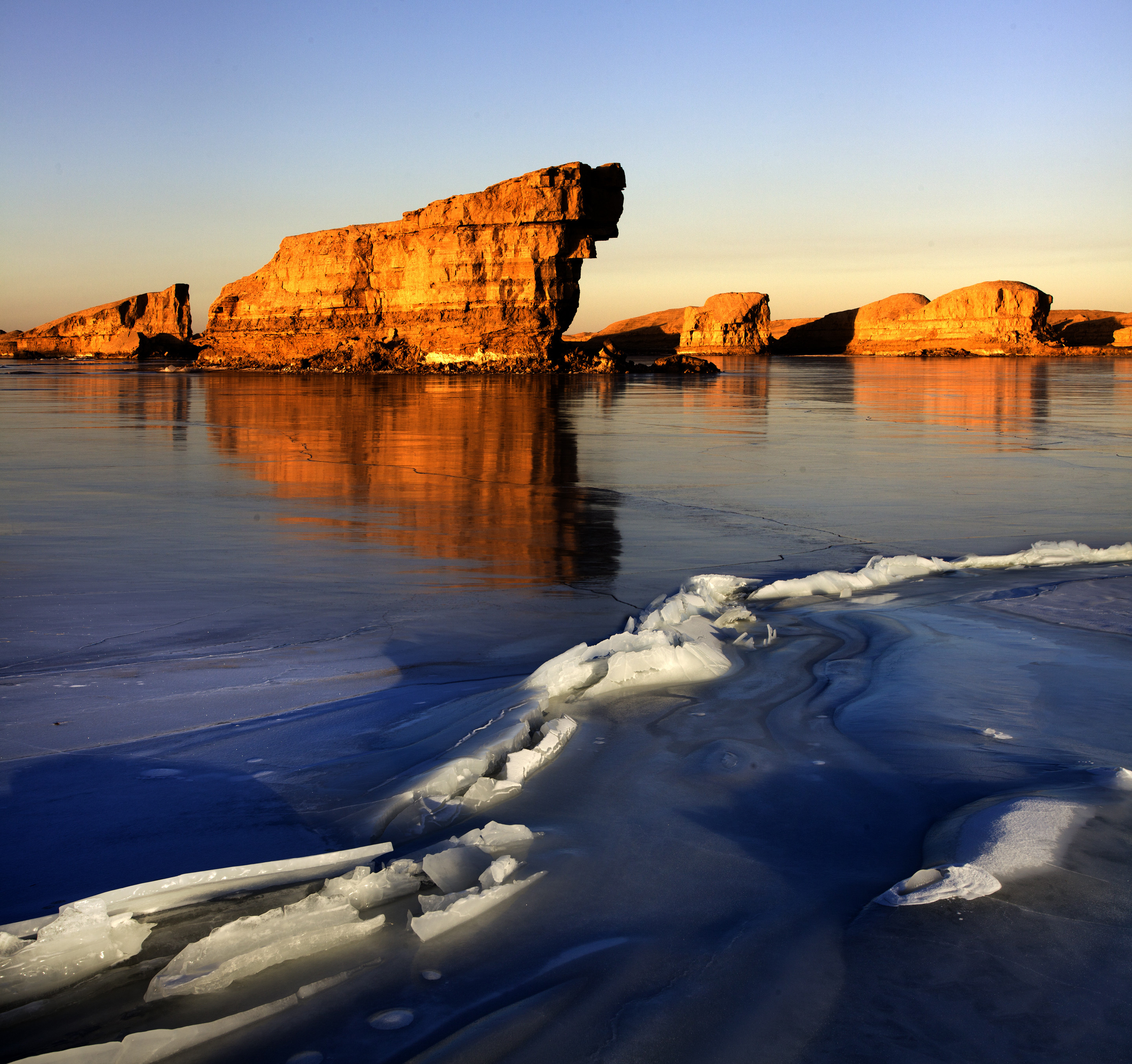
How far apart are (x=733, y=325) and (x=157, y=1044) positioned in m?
129

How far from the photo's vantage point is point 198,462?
10125 millimetres

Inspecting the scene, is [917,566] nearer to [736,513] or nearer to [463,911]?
[736,513]

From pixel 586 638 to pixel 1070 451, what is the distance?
32.6 feet

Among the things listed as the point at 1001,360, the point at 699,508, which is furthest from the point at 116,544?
the point at 1001,360

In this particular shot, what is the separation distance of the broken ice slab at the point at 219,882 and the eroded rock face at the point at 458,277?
44.0m

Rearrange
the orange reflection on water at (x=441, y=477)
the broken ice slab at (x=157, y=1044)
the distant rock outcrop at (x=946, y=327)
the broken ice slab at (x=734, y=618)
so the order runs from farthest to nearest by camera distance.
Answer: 1. the distant rock outcrop at (x=946, y=327)
2. the orange reflection on water at (x=441, y=477)
3. the broken ice slab at (x=734, y=618)
4. the broken ice slab at (x=157, y=1044)

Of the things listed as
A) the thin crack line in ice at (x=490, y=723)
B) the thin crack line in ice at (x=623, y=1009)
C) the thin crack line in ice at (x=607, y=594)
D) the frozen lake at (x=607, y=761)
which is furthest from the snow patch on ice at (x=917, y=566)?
the thin crack line in ice at (x=623, y=1009)

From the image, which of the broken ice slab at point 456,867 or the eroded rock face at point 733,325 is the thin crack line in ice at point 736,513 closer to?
the broken ice slab at point 456,867

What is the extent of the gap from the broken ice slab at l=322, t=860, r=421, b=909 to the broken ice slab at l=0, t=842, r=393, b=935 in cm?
7

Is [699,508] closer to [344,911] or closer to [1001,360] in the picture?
[344,911]

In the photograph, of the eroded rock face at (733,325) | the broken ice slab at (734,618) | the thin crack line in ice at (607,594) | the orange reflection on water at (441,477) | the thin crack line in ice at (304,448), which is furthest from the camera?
the eroded rock face at (733,325)

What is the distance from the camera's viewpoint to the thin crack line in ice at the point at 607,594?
4457 mm

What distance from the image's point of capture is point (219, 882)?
6.26 feet

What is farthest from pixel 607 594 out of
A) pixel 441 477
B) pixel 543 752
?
pixel 441 477
